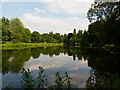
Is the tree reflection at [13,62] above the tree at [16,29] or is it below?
below

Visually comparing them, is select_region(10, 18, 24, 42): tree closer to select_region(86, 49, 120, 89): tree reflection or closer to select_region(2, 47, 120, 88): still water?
select_region(2, 47, 120, 88): still water

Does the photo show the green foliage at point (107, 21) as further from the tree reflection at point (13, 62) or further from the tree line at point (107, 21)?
the tree reflection at point (13, 62)

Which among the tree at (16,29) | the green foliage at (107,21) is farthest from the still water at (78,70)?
the tree at (16,29)

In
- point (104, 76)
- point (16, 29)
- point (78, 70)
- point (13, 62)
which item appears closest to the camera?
point (104, 76)

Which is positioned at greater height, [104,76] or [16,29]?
[16,29]

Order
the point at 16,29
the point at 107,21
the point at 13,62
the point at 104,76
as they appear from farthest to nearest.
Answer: the point at 16,29 < the point at 107,21 < the point at 13,62 < the point at 104,76

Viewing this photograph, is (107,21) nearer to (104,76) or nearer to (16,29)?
(104,76)

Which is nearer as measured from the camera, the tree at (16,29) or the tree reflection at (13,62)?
the tree reflection at (13,62)

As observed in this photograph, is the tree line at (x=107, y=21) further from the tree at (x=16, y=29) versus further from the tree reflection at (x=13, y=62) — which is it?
the tree at (x=16, y=29)

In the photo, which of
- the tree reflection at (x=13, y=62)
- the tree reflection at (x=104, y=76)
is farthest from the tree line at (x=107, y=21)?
the tree reflection at (x=13, y=62)

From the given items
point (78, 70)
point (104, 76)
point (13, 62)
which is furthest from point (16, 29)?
point (104, 76)

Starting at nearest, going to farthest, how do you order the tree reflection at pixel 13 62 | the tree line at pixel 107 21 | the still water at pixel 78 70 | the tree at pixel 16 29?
the still water at pixel 78 70, the tree reflection at pixel 13 62, the tree line at pixel 107 21, the tree at pixel 16 29

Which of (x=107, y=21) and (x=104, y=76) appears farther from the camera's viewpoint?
(x=107, y=21)

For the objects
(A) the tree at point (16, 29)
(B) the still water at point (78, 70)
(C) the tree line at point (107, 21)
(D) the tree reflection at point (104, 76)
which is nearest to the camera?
(D) the tree reflection at point (104, 76)
